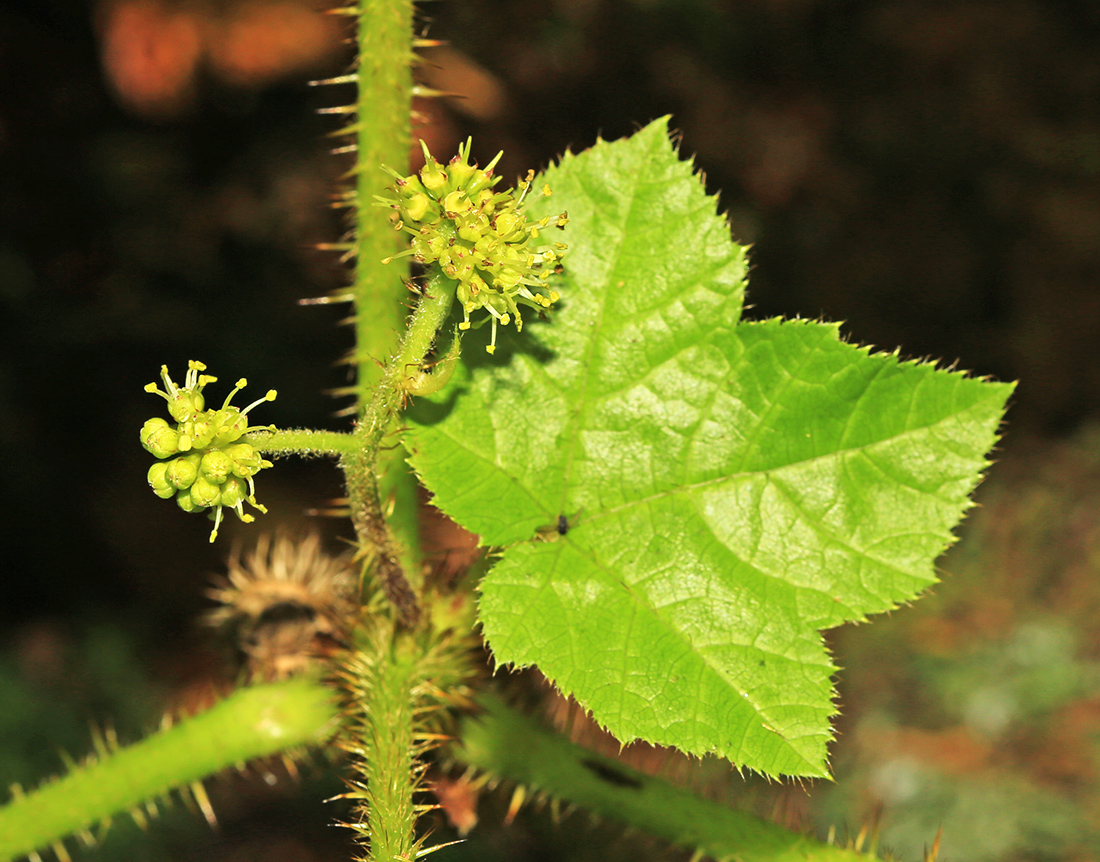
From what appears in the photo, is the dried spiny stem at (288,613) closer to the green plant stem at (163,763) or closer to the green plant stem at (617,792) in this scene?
the green plant stem at (163,763)

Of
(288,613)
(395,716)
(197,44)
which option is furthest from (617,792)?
(197,44)

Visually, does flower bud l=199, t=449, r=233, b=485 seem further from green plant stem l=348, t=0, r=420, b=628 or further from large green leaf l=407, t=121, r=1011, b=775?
large green leaf l=407, t=121, r=1011, b=775

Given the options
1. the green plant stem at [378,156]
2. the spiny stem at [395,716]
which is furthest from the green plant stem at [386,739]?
the green plant stem at [378,156]

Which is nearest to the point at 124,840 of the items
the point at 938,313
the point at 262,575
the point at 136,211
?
the point at 262,575

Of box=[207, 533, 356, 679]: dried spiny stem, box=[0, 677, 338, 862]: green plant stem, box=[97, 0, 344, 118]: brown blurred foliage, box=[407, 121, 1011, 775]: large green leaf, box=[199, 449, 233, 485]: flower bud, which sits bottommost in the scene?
box=[0, 677, 338, 862]: green plant stem

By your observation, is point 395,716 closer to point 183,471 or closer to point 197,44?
point 183,471

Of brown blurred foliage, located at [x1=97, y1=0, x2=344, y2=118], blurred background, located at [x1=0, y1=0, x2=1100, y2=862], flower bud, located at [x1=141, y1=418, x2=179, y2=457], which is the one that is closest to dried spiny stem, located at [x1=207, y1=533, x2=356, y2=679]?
flower bud, located at [x1=141, y1=418, x2=179, y2=457]
